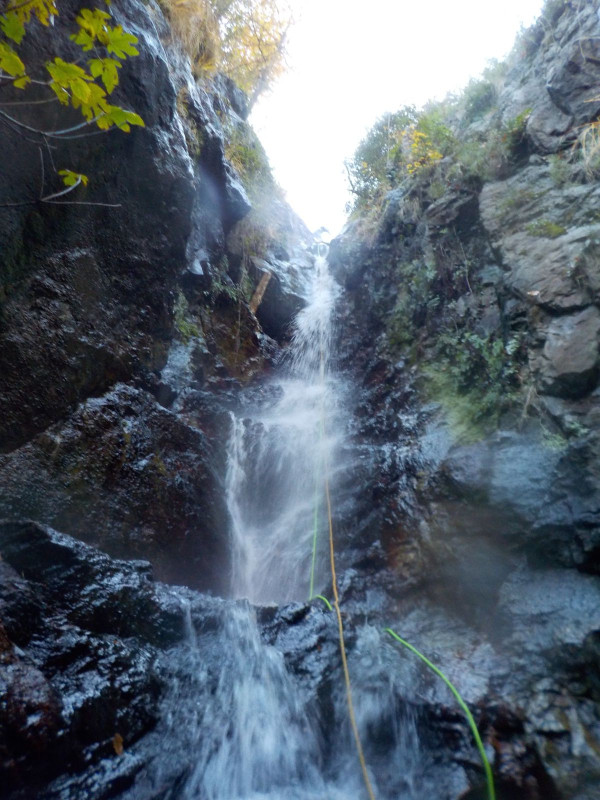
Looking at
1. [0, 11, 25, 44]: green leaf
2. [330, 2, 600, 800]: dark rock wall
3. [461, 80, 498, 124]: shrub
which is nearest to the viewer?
[0, 11, 25, 44]: green leaf

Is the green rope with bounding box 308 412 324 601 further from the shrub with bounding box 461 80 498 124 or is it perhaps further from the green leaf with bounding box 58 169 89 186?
the shrub with bounding box 461 80 498 124

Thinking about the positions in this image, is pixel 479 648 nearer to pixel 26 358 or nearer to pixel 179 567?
pixel 179 567

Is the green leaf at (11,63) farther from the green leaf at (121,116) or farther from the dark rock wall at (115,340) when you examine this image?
the dark rock wall at (115,340)

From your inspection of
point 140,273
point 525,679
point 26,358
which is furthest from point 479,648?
point 140,273

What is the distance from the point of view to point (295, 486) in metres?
5.48

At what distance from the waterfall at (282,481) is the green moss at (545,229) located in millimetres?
3332

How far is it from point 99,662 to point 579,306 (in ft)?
14.9

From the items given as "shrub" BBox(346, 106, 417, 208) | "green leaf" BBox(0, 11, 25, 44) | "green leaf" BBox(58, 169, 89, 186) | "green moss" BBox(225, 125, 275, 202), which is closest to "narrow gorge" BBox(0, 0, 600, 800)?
"green leaf" BBox(58, 169, 89, 186)

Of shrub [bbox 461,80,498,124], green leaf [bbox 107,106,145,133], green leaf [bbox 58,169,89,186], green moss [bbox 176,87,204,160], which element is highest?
shrub [bbox 461,80,498,124]

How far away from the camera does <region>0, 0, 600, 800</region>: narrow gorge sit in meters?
2.48

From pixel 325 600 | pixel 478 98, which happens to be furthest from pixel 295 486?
pixel 478 98

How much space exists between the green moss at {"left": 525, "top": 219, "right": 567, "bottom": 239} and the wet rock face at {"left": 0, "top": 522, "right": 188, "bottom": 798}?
4918 millimetres

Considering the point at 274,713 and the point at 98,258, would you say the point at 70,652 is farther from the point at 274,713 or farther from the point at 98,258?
the point at 98,258

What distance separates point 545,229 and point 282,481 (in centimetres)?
416
